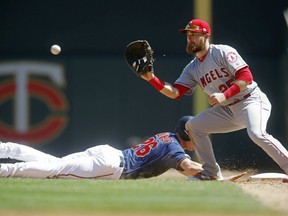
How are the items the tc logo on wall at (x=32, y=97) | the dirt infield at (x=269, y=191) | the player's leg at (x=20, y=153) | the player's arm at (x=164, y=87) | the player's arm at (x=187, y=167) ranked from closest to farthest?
the dirt infield at (x=269, y=191) < the player's arm at (x=187, y=167) < the player's leg at (x=20, y=153) < the player's arm at (x=164, y=87) < the tc logo on wall at (x=32, y=97)

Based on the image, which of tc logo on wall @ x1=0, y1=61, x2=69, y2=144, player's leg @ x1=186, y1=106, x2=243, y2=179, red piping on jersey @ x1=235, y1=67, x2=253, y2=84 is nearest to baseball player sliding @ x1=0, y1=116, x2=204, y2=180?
player's leg @ x1=186, y1=106, x2=243, y2=179

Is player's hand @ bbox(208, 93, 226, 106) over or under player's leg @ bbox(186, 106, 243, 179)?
over

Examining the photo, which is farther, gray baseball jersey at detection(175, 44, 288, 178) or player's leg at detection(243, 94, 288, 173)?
gray baseball jersey at detection(175, 44, 288, 178)

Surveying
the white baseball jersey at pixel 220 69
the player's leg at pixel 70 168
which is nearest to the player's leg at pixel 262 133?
the white baseball jersey at pixel 220 69

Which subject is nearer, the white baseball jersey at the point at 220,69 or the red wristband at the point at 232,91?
the red wristband at the point at 232,91

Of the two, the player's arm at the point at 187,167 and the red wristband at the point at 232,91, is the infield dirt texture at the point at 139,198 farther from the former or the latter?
the red wristband at the point at 232,91

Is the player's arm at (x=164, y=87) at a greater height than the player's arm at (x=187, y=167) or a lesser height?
greater

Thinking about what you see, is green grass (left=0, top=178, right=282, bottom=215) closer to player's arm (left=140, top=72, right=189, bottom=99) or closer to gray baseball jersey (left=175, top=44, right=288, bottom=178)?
gray baseball jersey (left=175, top=44, right=288, bottom=178)
